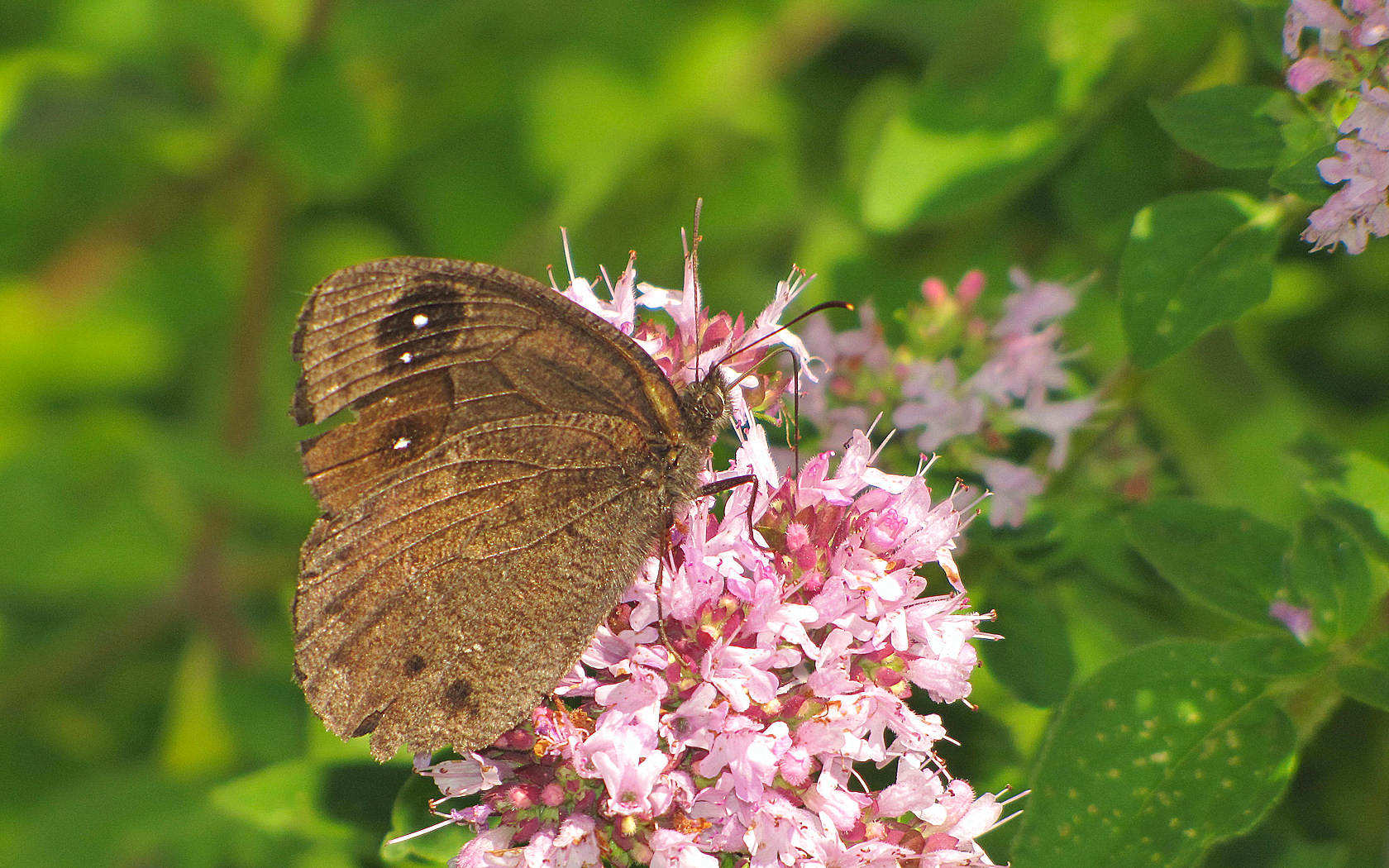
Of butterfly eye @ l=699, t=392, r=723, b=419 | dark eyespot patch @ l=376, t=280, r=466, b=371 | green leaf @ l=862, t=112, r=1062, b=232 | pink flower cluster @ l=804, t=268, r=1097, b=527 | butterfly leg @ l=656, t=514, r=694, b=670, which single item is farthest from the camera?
green leaf @ l=862, t=112, r=1062, b=232

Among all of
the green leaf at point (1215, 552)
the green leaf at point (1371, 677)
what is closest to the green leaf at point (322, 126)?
the green leaf at point (1215, 552)

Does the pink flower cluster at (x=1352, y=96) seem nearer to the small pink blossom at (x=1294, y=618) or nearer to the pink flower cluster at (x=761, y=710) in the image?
the small pink blossom at (x=1294, y=618)

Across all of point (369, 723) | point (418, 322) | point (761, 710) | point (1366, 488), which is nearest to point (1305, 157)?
point (1366, 488)

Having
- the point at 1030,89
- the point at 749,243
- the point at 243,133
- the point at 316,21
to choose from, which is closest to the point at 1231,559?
the point at 1030,89

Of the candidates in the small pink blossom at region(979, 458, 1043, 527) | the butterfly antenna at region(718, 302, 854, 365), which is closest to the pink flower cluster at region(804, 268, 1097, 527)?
the small pink blossom at region(979, 458, 1043, 527)

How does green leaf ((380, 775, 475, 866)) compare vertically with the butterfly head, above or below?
below

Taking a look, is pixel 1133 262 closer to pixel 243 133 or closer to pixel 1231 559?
pixel 1231 559

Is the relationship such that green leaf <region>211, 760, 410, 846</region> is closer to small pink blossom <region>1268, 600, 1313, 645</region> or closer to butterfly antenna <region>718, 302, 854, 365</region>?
butterfly antenna <region>718, 302, 854, 365</region>
